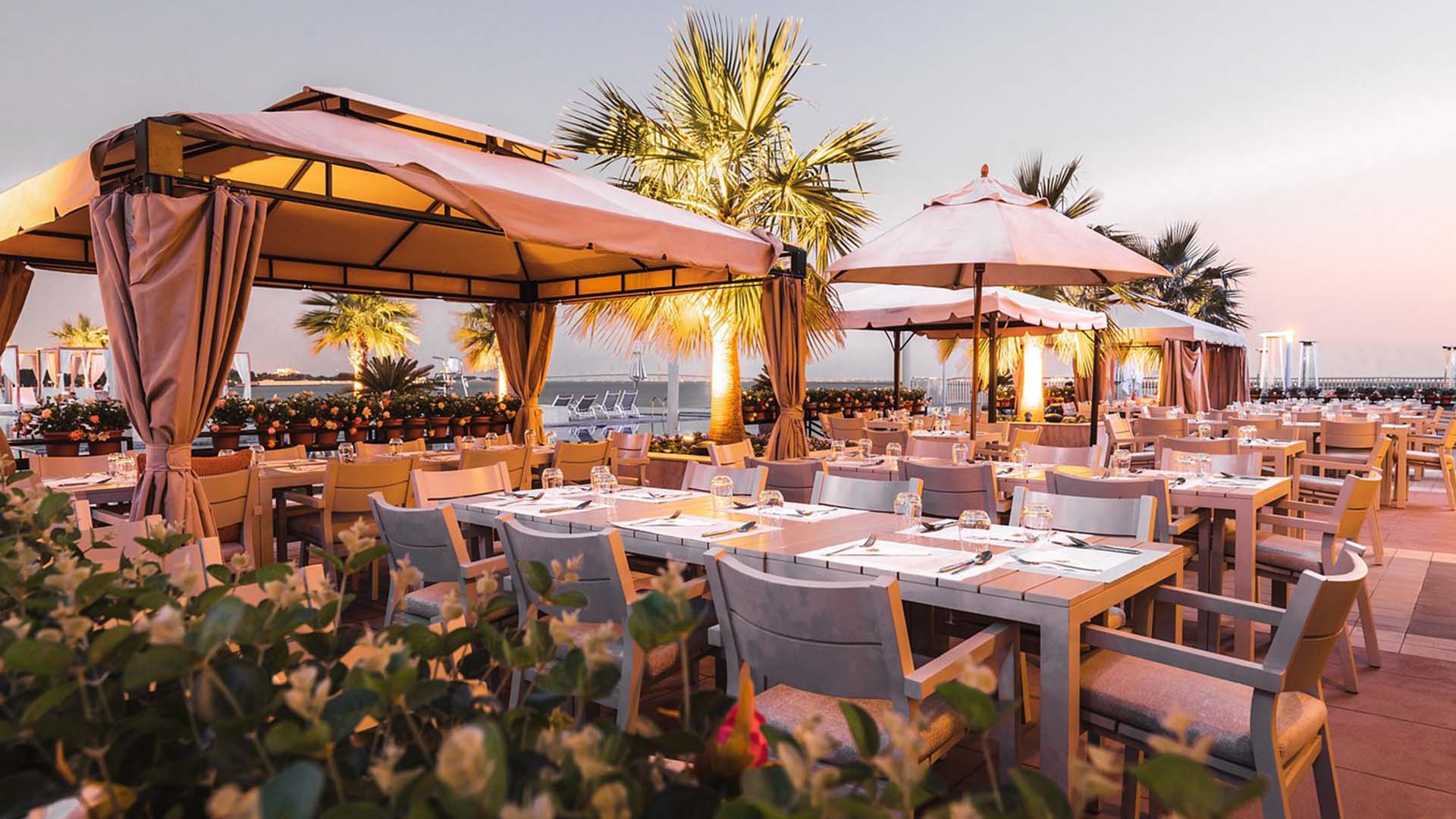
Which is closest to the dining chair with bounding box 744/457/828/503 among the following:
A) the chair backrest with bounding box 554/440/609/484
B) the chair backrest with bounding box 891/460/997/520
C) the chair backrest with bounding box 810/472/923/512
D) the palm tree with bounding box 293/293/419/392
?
the chair backrest with bounding box 891/460/997/520

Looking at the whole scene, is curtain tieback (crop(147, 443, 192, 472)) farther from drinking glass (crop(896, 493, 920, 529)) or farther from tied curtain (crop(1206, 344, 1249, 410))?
tied curtain (crop(1206, 344, 1249, 410))

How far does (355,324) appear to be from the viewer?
62.8 feet

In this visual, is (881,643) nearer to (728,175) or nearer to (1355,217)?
(728,175)

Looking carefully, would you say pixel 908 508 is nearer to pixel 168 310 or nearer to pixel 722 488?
pixel 722 488

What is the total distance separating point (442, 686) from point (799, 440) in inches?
251

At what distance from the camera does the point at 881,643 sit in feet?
6.49

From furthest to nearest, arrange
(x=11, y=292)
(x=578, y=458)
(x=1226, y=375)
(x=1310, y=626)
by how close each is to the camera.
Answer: (x=1226, y=375)
(x=578, y=458)
(x=11, y=292)
(x=1310, y=626)

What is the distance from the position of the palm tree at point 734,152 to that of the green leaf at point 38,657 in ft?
28.7

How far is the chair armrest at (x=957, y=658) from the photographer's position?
1.93m

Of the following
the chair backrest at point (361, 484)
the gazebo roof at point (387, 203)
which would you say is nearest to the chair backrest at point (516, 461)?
the chair backrest at point (361, 484)

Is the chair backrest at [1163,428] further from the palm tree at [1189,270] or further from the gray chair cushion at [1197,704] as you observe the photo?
the palm tree at [1189,270]

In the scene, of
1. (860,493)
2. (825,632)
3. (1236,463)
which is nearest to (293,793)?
(825,632)

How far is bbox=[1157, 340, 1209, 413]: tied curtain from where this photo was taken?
16.5 meters

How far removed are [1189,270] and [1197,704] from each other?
29.3 metres
